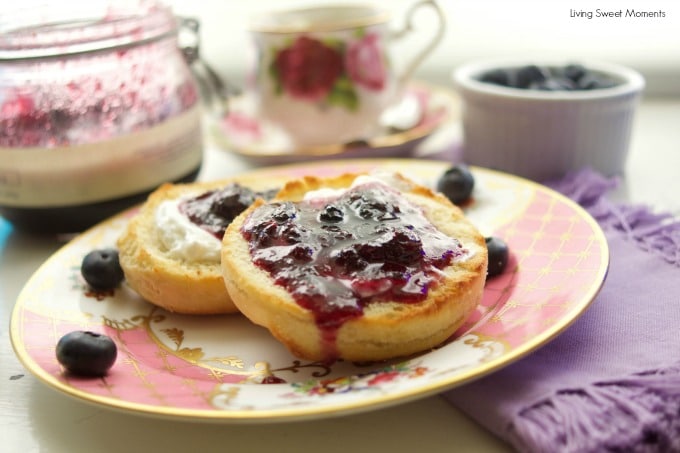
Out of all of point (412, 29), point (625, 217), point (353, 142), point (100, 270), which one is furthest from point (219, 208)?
point (412, 29)

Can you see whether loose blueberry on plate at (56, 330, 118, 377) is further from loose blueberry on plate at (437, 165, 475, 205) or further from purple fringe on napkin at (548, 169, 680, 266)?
purple fringe on napkin at (548, 169, 680, 266)

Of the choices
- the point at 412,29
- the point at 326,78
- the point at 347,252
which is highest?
the point at 412,29

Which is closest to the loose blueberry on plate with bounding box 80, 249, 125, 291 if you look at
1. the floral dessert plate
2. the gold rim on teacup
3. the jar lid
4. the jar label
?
the floral dessert plate

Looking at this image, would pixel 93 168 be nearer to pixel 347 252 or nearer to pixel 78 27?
pixel 78 27

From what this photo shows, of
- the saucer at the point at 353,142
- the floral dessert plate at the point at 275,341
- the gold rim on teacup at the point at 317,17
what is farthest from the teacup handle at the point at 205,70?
the floral dessert plate at the point at 275,341

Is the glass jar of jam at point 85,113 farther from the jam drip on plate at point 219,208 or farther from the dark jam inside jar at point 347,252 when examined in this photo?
the dark jam inside jar at point 347,252

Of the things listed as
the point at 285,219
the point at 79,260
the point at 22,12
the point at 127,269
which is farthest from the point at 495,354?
the point at 22,12

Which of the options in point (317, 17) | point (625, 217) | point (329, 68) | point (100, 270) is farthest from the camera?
point (317, 17)

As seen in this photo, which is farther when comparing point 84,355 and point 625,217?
point 625,217
